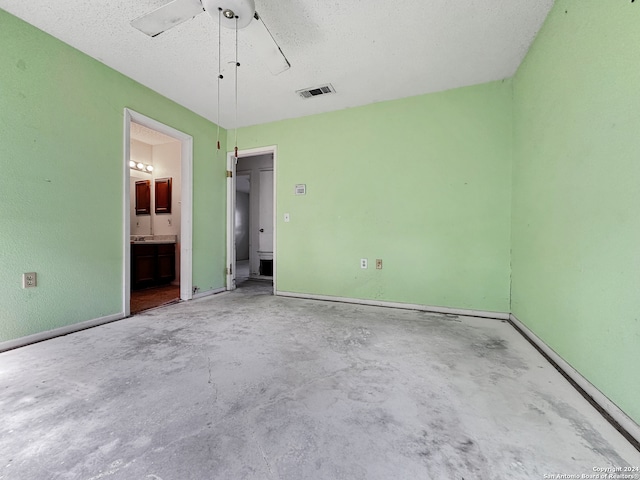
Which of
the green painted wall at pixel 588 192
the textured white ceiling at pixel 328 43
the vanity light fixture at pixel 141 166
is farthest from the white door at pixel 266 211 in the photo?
the green painted wall at pixel 588 192

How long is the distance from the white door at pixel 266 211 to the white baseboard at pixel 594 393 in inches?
162

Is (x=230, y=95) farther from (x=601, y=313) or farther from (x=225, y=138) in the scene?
(x=601, y=313)

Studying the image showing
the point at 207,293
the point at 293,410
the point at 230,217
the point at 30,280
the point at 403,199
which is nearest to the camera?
the point at 293,410

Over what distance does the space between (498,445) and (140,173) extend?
5514 millimetres

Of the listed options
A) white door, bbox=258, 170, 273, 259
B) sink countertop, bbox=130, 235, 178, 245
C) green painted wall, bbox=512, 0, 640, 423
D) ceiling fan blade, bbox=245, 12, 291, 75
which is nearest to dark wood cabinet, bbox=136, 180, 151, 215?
sink countertop, bbox=130, 235, 178, 245

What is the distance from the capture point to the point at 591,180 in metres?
1.38

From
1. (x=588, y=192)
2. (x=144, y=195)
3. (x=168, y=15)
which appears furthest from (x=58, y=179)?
(x=588, y=192)

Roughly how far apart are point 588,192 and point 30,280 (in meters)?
3.84

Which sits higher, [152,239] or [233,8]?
[233,8]

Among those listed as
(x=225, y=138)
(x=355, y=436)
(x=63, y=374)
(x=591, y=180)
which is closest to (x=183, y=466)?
(x=355, y=436)

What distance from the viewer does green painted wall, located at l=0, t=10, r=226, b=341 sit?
1.88 m

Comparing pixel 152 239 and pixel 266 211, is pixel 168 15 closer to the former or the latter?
pixel 152 239

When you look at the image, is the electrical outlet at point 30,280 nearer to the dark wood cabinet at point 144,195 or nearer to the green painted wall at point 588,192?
the dark wood cabinet at point 144,195

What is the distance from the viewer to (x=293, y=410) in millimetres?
1230
